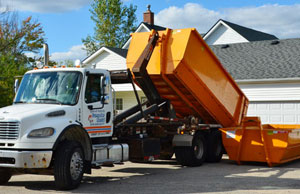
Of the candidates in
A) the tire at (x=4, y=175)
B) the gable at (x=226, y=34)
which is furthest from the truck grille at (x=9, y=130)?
the gable at (x=226, y=34)

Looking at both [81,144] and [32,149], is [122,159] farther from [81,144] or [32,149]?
[32,149]

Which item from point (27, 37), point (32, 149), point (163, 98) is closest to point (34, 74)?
point (32, 149)

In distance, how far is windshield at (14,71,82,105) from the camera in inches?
419

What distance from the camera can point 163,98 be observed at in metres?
14.4

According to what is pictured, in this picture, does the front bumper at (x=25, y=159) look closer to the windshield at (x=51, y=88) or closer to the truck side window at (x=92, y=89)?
the windshield at (x=51, y=88)

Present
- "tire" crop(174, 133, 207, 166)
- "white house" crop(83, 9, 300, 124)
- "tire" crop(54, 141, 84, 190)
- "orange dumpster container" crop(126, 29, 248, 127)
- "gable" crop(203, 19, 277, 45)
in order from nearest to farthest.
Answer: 1. "tire" crop(54, 141, 84, 190)
2. "orange dumpster container" crop(126, 29, 248, 127)
3. "tire" crop(174, 133, 207, 166)
4. "white house" crop(83, 9, 300, 124)
5. "gable" crop(203, 19, 277, 45)

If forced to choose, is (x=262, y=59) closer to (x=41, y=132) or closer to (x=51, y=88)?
(x=51, y=88)

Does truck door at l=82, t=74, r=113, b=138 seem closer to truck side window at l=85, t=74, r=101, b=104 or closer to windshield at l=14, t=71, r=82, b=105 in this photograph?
truck side window at l=85, t=74, r=101, b=104

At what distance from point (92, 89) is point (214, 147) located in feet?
19.5

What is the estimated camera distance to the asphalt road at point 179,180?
401 inches

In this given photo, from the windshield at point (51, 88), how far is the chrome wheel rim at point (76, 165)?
1.17 m

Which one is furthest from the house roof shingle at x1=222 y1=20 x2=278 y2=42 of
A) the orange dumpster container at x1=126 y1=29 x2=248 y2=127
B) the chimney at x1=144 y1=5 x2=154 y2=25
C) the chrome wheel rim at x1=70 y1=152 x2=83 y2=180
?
the chrome wheel rim at x1=70 y1=152 x2=83 y2=180

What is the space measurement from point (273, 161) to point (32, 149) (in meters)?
7.48

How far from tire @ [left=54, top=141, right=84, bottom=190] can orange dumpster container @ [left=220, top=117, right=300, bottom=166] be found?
5.90 m
